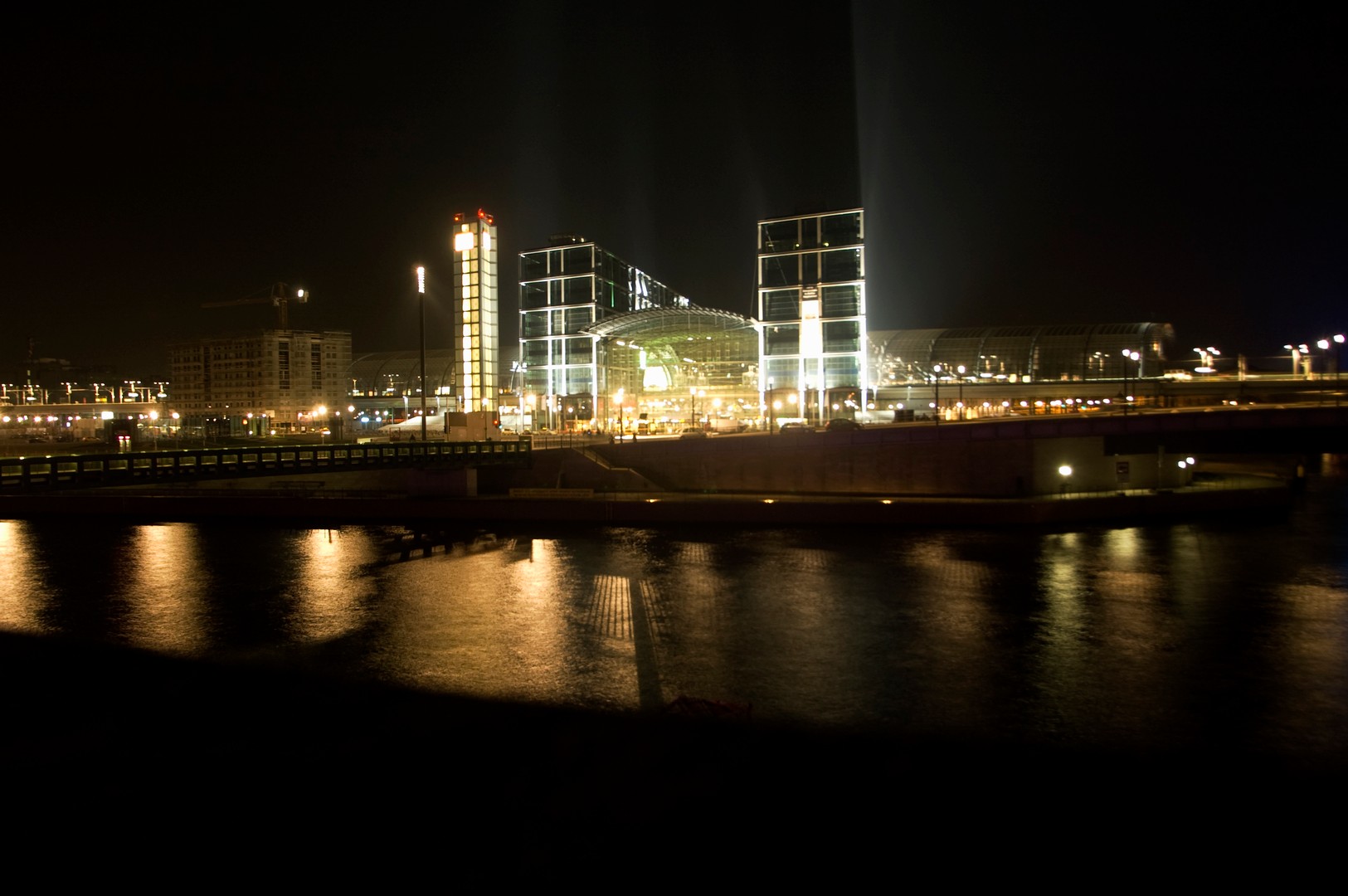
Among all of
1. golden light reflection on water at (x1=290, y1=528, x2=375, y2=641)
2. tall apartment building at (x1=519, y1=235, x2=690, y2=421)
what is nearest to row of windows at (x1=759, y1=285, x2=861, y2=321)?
tall apartment building at (x1=519, y1=235, x2=690, y2=421)

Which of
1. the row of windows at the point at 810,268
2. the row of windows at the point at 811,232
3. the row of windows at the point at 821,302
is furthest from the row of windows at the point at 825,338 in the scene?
the row of windows at the point at 811,232

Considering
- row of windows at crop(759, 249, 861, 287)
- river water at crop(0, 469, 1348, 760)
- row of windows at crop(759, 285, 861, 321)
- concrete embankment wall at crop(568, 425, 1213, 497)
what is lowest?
river water at crop(0, 469, 1348, 760)

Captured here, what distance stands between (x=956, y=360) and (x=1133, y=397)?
28298 millimetres

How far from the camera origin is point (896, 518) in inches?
1105

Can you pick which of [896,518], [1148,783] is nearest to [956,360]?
[896,518]

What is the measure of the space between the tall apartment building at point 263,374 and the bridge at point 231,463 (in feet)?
209

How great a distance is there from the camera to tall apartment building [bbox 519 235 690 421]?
74.0 m

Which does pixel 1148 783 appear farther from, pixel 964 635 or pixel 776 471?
pixel 776 471

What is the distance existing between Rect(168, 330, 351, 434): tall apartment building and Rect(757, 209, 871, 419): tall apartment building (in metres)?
63.9

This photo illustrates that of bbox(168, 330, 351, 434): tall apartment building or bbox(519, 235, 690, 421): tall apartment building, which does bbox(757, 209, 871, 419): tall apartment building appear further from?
bbox(168, 330, 351, 434): tall apartment building

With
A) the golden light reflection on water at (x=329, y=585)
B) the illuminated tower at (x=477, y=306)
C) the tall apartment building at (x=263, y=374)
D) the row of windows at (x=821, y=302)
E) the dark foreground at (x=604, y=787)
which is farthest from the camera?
the tall apartment building at (x=263, y=374)

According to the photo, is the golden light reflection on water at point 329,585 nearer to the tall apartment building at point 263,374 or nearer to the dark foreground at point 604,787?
the dark foreground at point 604,787

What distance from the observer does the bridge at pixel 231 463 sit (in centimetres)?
2183

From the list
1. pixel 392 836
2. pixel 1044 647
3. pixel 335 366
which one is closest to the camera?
pixel 392 836
